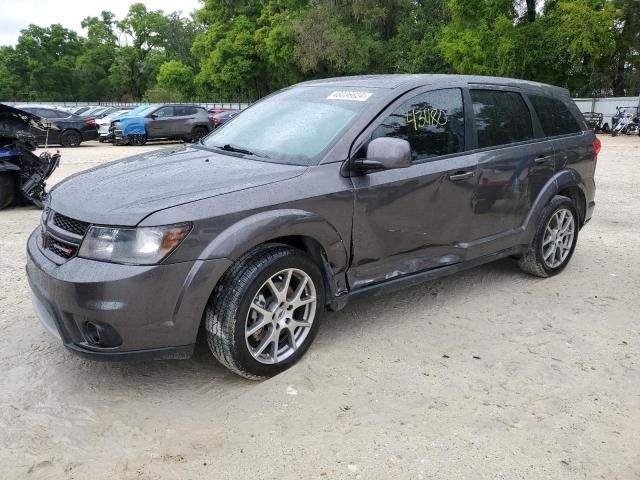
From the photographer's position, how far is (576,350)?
3.86 m

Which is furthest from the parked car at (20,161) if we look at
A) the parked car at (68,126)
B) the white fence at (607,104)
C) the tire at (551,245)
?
the white fence at (607,104)

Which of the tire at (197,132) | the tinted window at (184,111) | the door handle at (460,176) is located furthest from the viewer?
the tire at (197,132)

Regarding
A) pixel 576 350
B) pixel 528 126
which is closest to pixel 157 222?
pixel 576 350

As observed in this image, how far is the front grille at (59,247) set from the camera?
3086 millimetres

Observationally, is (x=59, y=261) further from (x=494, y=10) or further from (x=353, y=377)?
(x=494, y=10)

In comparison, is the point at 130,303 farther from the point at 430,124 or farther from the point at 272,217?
the point at 430,124

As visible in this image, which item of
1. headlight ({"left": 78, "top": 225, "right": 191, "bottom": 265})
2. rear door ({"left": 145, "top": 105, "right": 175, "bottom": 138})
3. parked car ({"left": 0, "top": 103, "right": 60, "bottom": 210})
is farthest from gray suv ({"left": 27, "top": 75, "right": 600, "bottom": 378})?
rear door ({"left": 145, "top": 105, "right": 175, "bottom": 138})

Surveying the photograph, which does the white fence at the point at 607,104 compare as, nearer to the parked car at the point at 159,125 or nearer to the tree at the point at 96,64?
the parked car at the point at 159,125

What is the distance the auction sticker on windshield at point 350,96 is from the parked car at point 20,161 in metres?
5.78

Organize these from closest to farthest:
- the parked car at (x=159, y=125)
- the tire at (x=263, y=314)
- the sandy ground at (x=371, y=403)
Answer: the sandy ground at (x=371, y=403) → the tire at (x=263, y=314) → the parked car at (x=159, y=125)

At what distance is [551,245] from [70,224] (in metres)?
3.94

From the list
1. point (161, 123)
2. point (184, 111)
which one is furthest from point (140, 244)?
point (184, 111)

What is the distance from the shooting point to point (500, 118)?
463 centimetres

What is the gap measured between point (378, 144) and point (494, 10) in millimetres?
34047
